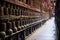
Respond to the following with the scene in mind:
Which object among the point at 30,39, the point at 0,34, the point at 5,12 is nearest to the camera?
the point at 0,34

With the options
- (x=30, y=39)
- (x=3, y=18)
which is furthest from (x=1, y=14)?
(x=30, y=39)

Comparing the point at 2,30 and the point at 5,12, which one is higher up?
the point at 5,12

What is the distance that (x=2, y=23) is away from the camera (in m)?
4.34

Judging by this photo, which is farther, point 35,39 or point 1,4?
point 35,39

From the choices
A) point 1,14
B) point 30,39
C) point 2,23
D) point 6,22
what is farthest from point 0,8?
point 30,39

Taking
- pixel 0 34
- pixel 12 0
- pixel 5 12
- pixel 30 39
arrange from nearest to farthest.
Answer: pixel 0 34 < pixel 5 12 < pixel 12 0 < pixel 30 39

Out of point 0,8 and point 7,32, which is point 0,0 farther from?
point 7,32

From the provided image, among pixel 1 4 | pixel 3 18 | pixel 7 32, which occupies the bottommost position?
pixel 7 32

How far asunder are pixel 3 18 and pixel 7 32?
49 centimetres

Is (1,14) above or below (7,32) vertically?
above

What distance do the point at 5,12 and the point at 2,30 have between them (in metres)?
0.49

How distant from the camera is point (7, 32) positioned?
4.55m

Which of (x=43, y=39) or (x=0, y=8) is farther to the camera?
(x=43, y=39)

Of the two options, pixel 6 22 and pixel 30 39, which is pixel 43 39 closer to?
pixel 30 39
